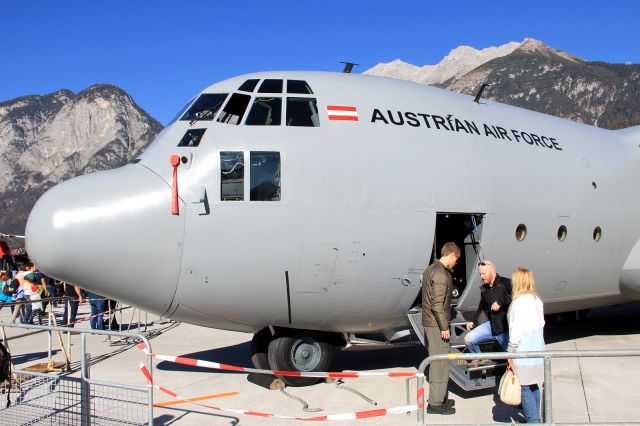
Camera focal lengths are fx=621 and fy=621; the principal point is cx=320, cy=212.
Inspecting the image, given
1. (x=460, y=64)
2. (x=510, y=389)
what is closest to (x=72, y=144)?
(x=460, y=64)

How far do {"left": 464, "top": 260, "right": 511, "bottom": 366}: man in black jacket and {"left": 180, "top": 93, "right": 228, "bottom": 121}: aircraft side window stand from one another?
159 inches

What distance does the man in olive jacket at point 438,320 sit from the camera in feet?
24.3

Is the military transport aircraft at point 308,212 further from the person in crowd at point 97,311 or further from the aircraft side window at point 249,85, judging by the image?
the person in crowd at point 97,311

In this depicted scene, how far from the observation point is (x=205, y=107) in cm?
839

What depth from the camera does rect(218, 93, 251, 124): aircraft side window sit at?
8148 mm

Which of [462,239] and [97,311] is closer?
[462,239]

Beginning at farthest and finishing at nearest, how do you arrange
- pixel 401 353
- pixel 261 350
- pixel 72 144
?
pixel 72 144 → pixel 401 353 → pixel 261 350

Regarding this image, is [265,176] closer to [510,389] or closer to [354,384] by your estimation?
[354,384]

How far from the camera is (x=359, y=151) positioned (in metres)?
8.16

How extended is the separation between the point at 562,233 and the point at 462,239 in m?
1.67

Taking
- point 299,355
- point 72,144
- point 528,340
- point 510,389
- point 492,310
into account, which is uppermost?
point 72,144

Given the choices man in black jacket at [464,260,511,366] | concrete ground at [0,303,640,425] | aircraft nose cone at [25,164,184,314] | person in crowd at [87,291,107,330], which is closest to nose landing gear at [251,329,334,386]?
concrete ground at [0,303,640,425]

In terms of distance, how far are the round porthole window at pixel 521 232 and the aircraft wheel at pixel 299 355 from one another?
10.5 feet

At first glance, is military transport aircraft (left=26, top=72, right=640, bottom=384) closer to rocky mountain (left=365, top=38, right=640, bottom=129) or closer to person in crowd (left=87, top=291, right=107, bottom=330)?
person in crowd (left=87, top=291, right=107, bottom=330)
